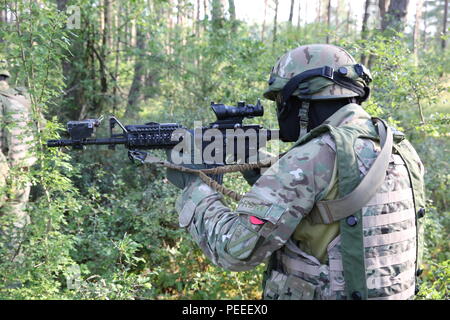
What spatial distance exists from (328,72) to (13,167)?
2.63 meters

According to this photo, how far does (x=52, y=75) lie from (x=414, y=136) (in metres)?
6.39

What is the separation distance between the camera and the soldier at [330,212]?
1746 mm

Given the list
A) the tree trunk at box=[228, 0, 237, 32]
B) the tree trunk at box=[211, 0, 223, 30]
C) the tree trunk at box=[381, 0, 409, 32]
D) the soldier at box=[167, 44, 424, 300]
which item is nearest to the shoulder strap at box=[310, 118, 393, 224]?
the soldier at box=[167, 44, 424, 300]

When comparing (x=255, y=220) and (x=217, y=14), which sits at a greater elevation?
(x=217, y=14)

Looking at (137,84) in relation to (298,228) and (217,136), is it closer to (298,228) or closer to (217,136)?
(217,136)

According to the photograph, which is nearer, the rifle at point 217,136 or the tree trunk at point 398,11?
the rifle at point 217,136

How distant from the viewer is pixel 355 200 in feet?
5.66

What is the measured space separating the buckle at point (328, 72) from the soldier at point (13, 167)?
223 centimetres

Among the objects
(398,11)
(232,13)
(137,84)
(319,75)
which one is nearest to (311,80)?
(319,75)

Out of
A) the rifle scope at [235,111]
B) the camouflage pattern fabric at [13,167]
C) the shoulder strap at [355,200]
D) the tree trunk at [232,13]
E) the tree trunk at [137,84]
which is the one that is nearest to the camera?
the shoulder strap at [355,200]

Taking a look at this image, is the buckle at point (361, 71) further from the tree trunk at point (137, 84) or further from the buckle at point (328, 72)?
the tree trunk at point (137, 84)

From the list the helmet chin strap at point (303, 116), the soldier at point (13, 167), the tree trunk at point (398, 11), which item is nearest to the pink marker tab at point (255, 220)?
the helmet chin strap at point (303, 116)

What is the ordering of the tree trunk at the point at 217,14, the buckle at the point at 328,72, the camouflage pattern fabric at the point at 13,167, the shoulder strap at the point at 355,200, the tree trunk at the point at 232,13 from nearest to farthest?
1. the shoulder strap at the point at 355,200
2. the buckle at the point at 328,72
3. the camouflage pattern fabric at the point at 13,167
4. the tree trunk at the point at 232,13
5. the tree trunk at the point at 217,14

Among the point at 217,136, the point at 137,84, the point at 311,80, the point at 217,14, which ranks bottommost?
the point at 217,136
